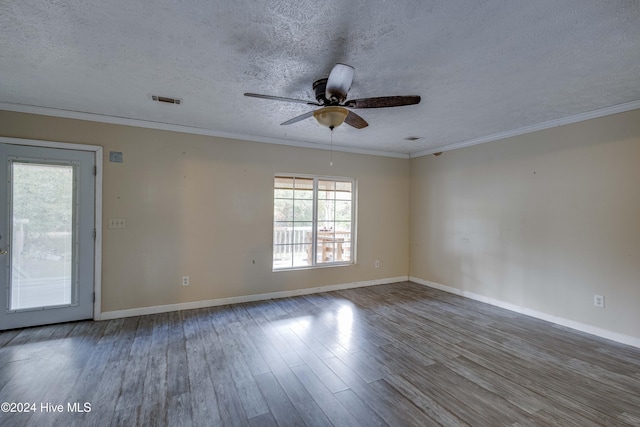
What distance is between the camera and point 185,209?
13.0 ft

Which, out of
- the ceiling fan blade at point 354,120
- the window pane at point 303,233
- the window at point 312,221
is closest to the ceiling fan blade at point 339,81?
the ceiling fan blade at point 354,120

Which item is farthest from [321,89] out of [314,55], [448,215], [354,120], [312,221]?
[448,215]

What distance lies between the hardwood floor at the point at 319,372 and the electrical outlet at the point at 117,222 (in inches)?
45.4

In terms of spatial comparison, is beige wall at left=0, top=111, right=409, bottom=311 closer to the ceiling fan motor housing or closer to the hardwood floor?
the hardwood floor

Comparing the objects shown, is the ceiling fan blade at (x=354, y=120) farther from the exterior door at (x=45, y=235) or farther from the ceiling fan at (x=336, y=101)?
the exterior door at (x=45, y=235)

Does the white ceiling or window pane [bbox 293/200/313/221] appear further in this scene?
window pane [bbox 293/200/313/221]

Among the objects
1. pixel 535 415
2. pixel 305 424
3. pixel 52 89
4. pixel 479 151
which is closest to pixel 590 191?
pixel 479 151

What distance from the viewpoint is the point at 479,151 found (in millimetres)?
4527

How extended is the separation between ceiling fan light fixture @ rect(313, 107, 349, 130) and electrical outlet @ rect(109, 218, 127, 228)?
287 centimetres

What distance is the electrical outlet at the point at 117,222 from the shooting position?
11.8 feet

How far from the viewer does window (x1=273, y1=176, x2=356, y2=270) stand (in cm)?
468

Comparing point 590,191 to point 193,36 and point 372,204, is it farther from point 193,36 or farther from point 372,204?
point 193,36

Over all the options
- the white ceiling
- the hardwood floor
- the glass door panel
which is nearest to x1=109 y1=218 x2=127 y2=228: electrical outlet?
the glass door panel

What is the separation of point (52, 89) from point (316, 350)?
11.7ft
